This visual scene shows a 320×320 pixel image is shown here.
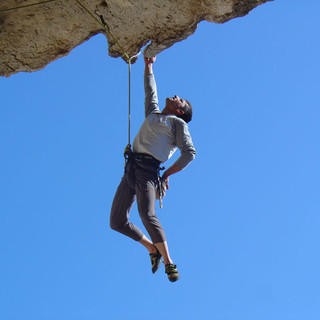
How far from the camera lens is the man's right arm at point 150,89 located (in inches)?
258

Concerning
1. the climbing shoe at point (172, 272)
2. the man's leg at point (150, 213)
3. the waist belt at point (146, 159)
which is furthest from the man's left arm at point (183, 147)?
the climbing shoe at point (172, 272)

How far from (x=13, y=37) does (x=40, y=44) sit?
0.27 metres

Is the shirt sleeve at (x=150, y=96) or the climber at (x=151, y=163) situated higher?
the shirt sleeve at (x=150, y=96)

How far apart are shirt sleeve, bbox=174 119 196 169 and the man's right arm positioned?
0.47m

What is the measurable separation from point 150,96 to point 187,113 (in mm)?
420

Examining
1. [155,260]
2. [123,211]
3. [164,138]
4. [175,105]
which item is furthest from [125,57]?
[155,260]

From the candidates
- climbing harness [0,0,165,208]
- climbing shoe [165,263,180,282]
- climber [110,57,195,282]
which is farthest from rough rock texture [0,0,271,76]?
climbing shoe [165,263,180,282]

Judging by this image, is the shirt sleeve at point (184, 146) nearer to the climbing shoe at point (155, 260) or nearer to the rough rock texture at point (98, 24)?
the climbing shoe at point (155, 260)

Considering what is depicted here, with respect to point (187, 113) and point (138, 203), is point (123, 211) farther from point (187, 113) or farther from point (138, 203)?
point (187, 113)

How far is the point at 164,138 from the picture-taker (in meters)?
6.23

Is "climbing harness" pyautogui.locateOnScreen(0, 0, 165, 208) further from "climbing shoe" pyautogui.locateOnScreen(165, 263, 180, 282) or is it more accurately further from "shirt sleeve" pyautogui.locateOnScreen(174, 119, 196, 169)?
"climbing shoe" pyautogui.locateOnScreen(165, 263, 180, 282)

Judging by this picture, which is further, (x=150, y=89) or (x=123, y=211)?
(x=150, y=89)

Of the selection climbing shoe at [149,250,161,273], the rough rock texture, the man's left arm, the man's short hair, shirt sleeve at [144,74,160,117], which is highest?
the rough rock texture

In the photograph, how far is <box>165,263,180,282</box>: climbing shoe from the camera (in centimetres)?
586
